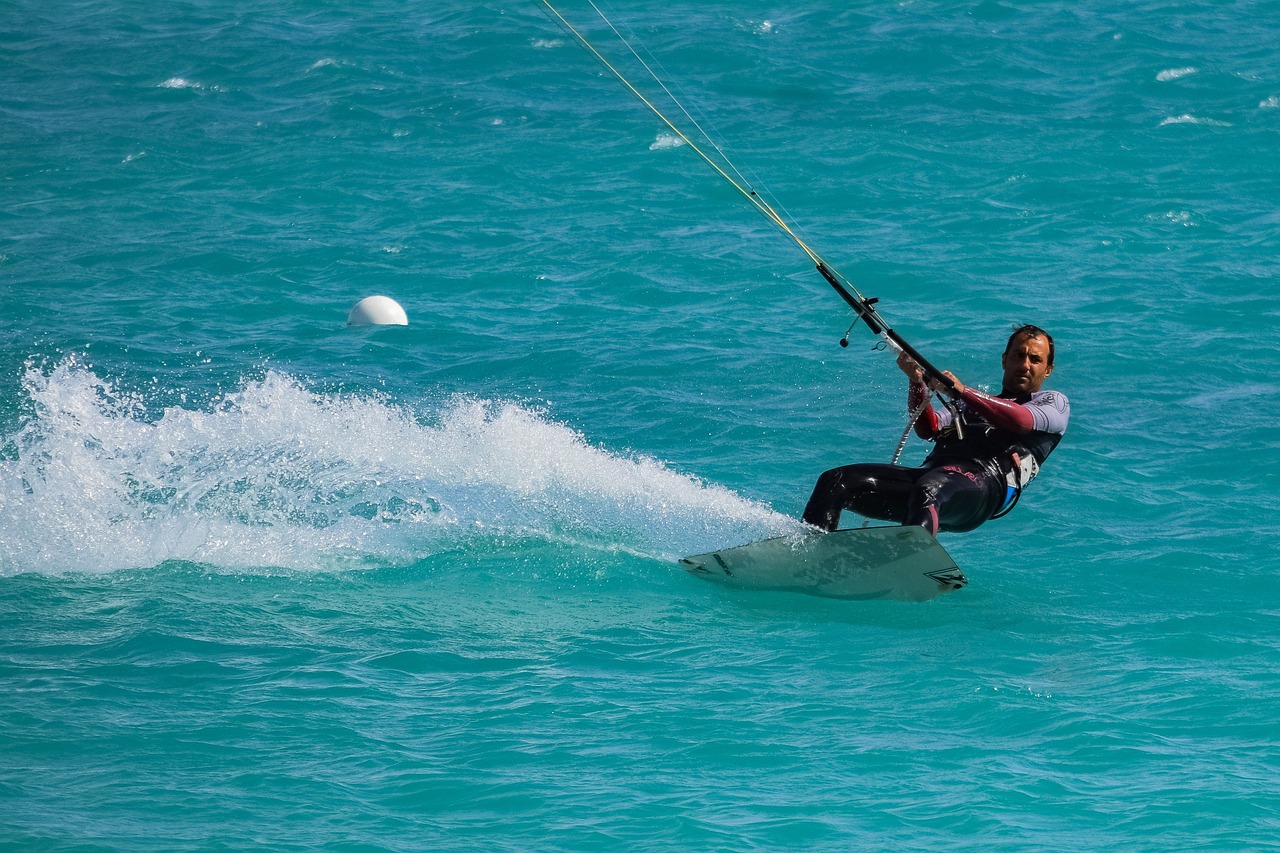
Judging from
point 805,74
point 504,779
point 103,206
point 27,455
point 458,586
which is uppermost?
point 805,74

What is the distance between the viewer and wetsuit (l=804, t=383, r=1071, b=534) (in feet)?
24.9

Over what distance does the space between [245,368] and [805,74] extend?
401 inches

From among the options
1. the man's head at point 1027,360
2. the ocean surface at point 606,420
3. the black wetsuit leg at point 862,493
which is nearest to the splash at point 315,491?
the ocean surface at point 606,420

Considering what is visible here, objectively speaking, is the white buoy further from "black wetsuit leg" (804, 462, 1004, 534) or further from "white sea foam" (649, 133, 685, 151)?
"black wetsuit leg" (804, 462, 1004, 534)

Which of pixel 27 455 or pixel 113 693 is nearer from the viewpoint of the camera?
pixel 113 693

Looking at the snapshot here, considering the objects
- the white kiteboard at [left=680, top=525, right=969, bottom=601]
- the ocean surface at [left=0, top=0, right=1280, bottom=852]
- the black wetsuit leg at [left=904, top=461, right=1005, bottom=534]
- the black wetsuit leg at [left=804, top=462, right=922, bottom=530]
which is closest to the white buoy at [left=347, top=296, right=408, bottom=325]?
the ocean surface at [left=0, top=0, right=1280, bottom=852]

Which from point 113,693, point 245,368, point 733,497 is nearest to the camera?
point 113,693

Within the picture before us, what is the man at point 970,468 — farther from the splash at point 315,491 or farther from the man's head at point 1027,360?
the splash at point 315,491

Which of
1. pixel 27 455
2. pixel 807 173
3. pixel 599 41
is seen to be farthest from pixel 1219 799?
pixel 599 41

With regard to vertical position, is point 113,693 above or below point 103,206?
below

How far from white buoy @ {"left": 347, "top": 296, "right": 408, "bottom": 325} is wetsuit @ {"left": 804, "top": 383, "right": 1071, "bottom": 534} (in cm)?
713

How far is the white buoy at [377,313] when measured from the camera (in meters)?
14.0

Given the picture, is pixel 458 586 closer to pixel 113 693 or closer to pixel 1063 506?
pixel 113 693

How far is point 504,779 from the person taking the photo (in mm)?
5750
